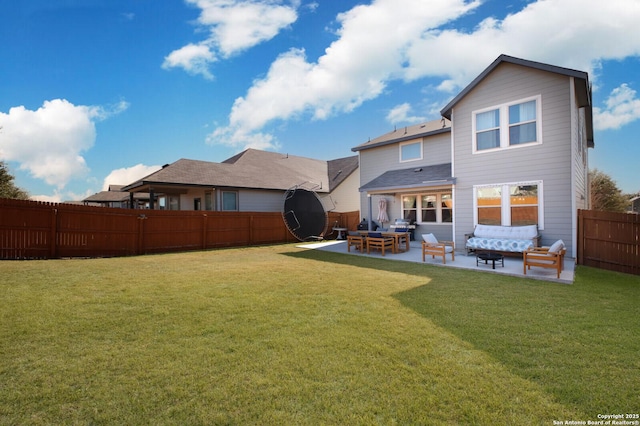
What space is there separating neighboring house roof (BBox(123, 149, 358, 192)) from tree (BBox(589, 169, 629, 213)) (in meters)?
22.3

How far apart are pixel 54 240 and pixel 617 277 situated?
16.1 metres

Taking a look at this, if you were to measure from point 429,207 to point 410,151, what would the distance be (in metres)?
3.09

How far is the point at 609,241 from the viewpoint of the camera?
7.80 meters

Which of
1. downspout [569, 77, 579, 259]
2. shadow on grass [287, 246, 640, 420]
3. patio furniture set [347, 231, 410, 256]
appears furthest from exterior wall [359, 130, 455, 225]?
shadow on grass [287, 246, 640, 420]

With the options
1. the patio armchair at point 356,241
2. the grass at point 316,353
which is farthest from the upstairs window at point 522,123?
the patio armchair at point 356,241

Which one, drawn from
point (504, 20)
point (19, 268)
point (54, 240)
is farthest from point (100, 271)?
point (504, 20)

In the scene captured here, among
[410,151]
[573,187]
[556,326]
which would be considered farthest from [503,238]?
[410,151]

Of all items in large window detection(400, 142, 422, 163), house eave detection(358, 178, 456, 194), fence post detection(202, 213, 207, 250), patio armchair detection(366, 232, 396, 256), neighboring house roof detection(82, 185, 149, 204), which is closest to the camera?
patio armchair detection(366, 232, 396, 256)

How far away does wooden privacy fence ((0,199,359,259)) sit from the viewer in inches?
366

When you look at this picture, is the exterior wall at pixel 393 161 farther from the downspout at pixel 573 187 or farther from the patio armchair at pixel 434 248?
the downspout at pixel 573 187

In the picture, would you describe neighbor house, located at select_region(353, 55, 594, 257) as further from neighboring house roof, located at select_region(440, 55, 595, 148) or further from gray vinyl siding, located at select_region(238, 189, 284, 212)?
gray vinyl siding, located at select_region(238, 189, 284, 212)

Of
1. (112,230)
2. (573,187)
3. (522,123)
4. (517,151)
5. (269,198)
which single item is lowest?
(112,230)

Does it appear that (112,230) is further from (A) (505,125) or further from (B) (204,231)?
(A) (505,125)

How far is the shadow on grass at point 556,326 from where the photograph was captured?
2592 mm
